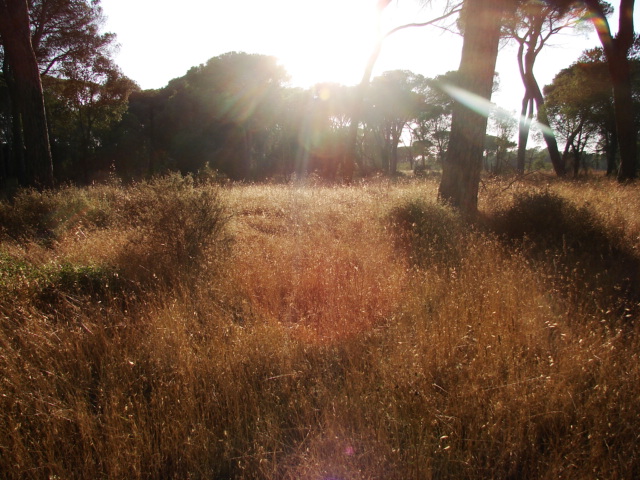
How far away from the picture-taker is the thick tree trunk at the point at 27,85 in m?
7.27

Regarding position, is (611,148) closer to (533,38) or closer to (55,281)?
(533,38)

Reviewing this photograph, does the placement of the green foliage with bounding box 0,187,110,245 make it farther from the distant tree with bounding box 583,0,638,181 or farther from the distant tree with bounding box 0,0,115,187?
the distant tree with bounding box 583,0,638,181

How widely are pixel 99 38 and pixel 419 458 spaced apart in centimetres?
1763

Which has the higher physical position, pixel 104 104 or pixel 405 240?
pixel 104 104

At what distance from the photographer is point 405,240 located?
428 cm

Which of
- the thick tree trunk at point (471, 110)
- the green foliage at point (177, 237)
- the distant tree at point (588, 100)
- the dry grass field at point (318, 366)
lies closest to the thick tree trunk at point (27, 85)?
the green foliage at point (177, 237)

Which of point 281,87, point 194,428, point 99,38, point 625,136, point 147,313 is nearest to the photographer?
point 194,428

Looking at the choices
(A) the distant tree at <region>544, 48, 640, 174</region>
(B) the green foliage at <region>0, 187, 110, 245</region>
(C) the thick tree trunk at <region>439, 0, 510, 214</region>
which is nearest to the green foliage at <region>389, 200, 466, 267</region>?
(C) the thick tree trunk at <region>439, 0, 510, 214</region>

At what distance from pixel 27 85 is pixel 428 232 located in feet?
30.0

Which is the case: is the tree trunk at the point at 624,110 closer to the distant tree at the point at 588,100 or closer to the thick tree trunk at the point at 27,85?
the distant tree at the point at 588,100

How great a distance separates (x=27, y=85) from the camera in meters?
7.58

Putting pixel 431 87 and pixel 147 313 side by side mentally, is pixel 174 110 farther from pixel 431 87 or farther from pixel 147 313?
pixel 147 313

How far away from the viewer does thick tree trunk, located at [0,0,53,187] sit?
23.9 feet

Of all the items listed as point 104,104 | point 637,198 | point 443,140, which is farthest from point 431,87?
point 637,198
